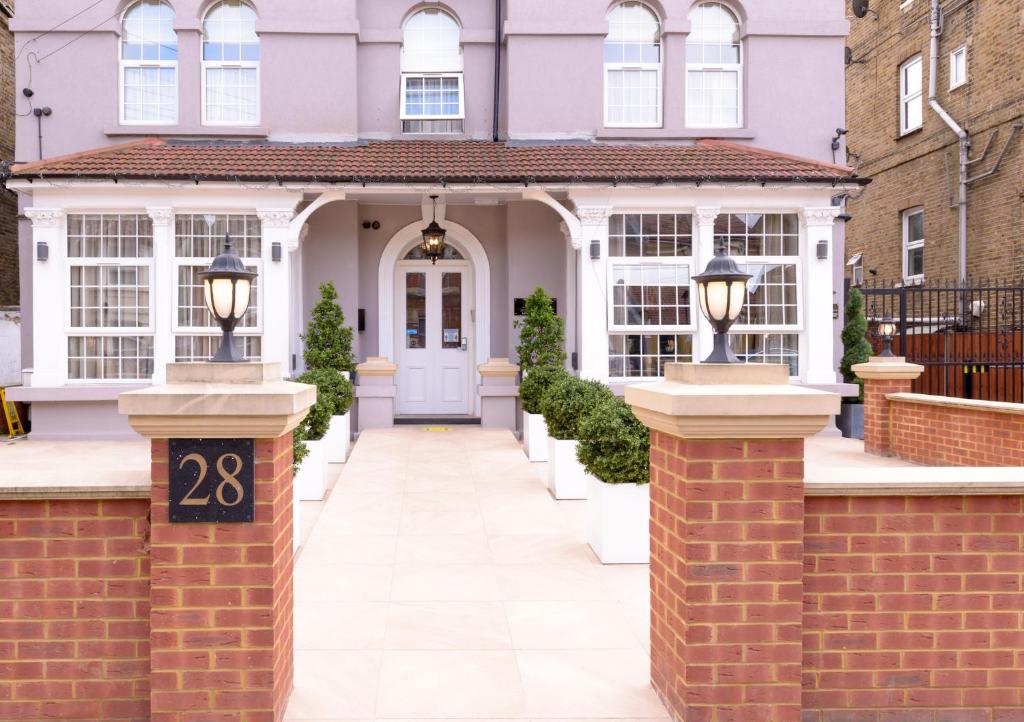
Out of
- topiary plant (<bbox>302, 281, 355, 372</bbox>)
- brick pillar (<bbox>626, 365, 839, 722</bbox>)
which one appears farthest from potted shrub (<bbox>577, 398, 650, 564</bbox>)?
topiary plant (<bbox>302, 281, 355, 372</bbox>)

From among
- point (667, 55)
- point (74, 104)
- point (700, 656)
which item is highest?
point (667, 55)

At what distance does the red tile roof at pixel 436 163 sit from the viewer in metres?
10.7

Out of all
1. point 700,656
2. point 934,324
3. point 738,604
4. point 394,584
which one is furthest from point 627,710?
point 934,324

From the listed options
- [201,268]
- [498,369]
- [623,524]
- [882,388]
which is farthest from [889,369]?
[201,268]

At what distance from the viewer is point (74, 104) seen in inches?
482

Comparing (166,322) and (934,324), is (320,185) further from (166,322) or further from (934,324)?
(934,324)

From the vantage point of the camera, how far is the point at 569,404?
7.86m

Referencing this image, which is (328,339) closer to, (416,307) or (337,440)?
(337,440)

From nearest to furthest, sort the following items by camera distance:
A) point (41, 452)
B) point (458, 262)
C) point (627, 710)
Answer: point (627, 710), point (41, 452), point (458, 262)

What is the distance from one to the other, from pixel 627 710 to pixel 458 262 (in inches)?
409

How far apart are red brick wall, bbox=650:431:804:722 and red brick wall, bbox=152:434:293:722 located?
5.52 ft

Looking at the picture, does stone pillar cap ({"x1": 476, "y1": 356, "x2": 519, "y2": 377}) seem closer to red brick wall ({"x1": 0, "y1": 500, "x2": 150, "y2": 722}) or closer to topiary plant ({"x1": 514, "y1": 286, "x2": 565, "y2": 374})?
topiary plant ({"x1": 514, "y1": 286, "x2": 565, "y2": 374})

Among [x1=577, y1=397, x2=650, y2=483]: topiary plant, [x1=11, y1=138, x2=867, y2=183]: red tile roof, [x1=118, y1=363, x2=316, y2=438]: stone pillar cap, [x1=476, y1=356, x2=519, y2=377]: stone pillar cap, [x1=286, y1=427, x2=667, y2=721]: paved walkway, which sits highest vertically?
[x1=11, y1=138, x2=867, y2=183]: red tile roof

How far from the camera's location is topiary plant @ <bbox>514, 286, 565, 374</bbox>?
10781 mm
